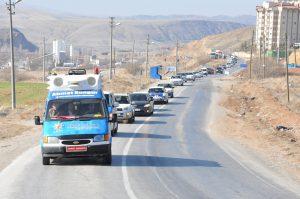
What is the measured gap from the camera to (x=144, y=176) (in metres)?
18.1

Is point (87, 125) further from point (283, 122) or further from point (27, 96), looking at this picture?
point (27, 96)

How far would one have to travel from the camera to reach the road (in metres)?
15.5

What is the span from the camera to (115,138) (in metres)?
Result: 28.7

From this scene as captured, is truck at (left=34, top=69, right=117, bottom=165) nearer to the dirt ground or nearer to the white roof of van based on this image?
the white roof of van

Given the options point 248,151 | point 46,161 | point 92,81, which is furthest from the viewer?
point 248,151

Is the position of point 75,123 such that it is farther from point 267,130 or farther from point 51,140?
point 267,130

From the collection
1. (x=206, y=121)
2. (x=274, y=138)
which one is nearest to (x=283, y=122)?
(x=206, y=121)

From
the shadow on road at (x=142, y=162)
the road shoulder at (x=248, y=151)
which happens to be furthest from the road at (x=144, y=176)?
the road shoulder at (x=248, y=151)

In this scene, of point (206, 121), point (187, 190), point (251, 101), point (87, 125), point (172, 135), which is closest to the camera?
point (187, 190)

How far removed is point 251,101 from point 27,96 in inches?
932

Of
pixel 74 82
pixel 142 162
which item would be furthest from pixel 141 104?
pixel 74 82

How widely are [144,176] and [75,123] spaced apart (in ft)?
8.29

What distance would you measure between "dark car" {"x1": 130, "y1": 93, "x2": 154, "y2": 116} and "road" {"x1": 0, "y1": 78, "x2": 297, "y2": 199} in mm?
14719

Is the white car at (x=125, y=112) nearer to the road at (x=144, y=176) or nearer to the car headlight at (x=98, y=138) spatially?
the road at (x=144, y=176)
